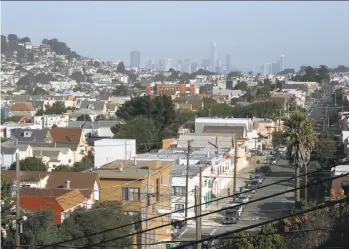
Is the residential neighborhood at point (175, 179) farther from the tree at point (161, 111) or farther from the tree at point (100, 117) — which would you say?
the tree at point (100, 117)

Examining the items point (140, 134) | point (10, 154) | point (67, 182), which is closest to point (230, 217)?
point (67, 182)

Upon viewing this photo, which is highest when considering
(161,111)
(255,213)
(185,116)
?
(161,111)

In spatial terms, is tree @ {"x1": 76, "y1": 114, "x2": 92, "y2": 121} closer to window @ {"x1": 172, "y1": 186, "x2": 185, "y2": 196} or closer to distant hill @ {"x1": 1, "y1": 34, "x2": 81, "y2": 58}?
window @ {"x1": 172, "y1": 186, "x2": 185, "y2": 196}

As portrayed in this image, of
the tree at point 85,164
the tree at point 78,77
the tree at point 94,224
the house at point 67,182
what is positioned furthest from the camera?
the tree at point 78,77

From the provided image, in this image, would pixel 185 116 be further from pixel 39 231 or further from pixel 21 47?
pixel 21 47

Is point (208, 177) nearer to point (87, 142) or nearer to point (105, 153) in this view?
point (105, 153)

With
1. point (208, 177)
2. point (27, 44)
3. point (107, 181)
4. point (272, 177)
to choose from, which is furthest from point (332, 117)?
point (27, 44)

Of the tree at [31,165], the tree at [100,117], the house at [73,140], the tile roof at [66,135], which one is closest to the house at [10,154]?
the tree at [31,165]
